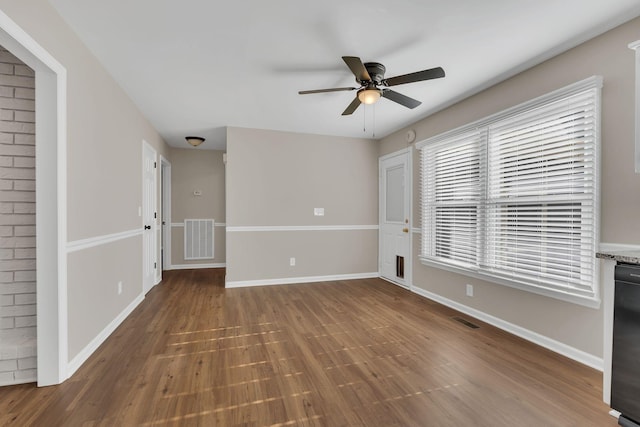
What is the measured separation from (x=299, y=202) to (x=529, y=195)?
127 inches

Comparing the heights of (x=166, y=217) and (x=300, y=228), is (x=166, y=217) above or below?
above

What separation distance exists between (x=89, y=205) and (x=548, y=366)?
3.85 m

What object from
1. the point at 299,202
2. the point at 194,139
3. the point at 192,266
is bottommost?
the point at 192,266

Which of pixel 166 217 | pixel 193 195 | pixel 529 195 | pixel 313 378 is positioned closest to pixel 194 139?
pixel 193 195

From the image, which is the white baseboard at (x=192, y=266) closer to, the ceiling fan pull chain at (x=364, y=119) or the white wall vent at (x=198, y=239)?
the white wall vent at (x=198, y=239)

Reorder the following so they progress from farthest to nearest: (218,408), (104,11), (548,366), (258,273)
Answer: (258,273)
(548,366)
(104,11)
(218,408)

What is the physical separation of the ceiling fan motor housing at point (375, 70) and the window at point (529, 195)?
4.25 ft

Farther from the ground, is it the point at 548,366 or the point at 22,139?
the point at 22,139

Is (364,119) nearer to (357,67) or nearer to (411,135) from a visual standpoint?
(411,135)

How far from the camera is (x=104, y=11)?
1.92 m

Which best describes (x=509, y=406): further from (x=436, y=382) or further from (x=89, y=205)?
(x=89, y=205)

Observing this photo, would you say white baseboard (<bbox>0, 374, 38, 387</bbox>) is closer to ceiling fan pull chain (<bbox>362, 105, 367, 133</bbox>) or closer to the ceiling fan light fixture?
the ceiling fan light fixture

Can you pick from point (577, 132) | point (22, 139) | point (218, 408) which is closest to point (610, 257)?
point (577, 132)

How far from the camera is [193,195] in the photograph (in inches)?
240
